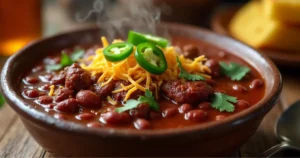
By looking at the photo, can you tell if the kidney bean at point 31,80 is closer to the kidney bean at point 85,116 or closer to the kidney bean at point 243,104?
the kidney bean at point 85,116

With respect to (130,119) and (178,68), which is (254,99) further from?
(130,119)

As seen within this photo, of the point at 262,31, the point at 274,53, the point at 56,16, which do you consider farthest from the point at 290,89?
the point at 56,16

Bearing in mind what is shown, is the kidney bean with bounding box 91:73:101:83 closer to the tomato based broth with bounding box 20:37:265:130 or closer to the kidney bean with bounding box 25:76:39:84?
the tomato based broth with bounding box 20:37:265:130

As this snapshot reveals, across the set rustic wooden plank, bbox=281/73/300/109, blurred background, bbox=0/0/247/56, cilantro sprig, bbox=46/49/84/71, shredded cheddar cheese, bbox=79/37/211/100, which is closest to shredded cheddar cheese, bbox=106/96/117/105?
shredded cheddar cheese, bbox=79/37/211/100

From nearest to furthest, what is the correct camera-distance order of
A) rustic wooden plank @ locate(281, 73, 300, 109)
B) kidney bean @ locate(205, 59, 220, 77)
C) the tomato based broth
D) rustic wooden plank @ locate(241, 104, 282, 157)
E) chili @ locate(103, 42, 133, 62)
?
the tomato based broth → chili @ locate(103, 42, 133, 62) → rustic wooden plank @ locate(241, 104, 282, 157) → kidney bean @ locate(205, 59, 220, 77) → rustic wooden plank @ locate(281, 73, 300, 109)

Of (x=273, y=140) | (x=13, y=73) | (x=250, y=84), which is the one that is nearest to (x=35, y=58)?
(x=13, y=73)

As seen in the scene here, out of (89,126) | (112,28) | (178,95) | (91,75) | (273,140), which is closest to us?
(89,126)

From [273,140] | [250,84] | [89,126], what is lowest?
[273,140]
